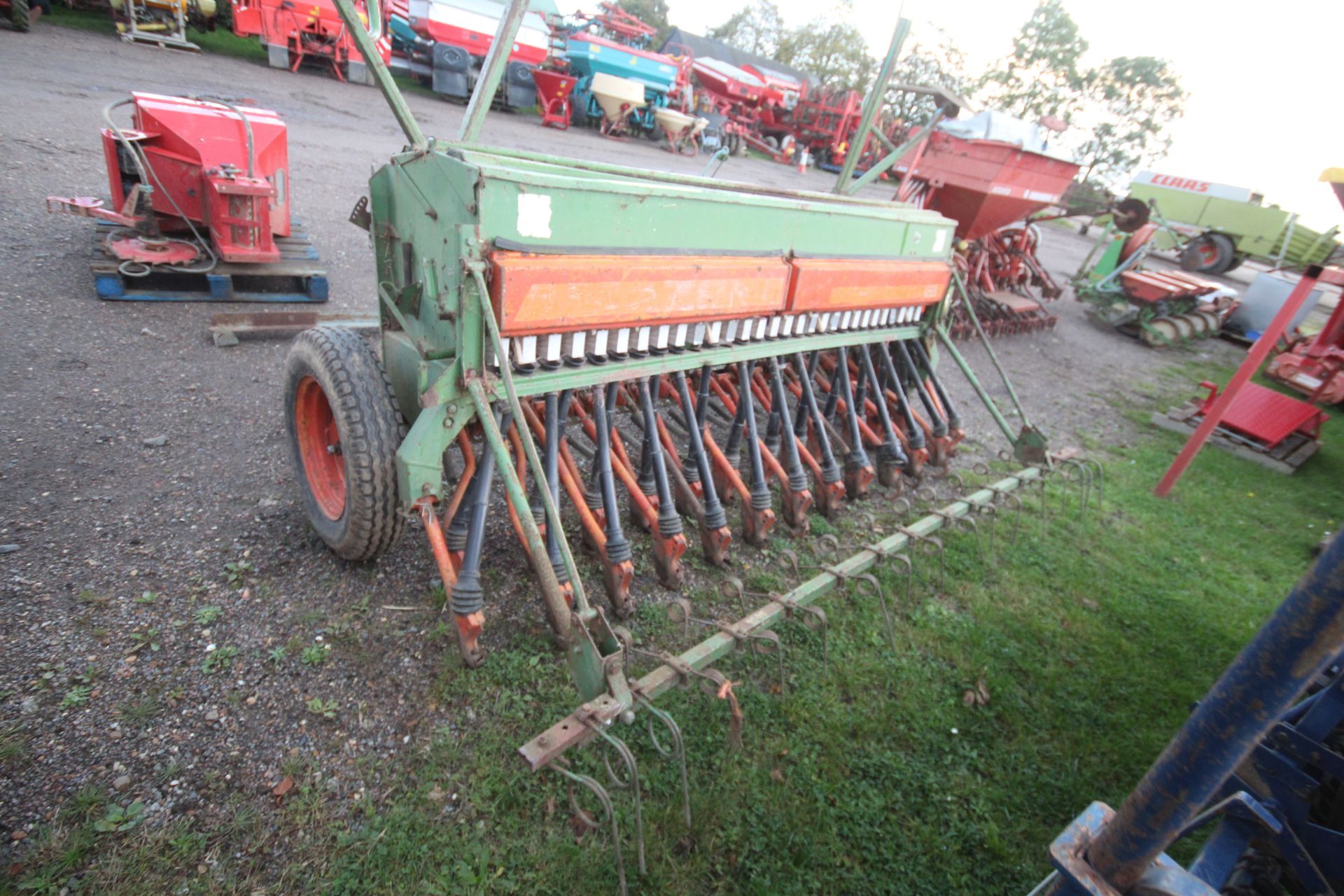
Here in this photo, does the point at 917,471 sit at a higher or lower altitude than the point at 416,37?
lower

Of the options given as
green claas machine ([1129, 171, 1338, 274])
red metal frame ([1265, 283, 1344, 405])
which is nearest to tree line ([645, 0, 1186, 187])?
green claas machine ([1129, 171, 1338, 274])

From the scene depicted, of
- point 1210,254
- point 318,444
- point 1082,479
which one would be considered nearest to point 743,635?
point 318,444

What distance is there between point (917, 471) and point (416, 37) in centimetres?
1487

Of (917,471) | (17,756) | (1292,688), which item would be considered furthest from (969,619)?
(17,756)

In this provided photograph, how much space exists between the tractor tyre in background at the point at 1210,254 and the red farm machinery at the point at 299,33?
17409mm

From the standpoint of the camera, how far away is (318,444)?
3.01 m

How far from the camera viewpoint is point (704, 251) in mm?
2904

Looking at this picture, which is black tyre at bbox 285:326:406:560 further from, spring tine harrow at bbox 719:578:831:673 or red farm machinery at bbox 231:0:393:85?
red farm machinery at bbox 231:0:393:85

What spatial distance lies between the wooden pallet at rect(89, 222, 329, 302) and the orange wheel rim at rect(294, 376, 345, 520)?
2.52 metres

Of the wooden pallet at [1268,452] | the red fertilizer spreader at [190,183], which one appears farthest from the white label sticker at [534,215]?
the wooden pallet at [1268,452]

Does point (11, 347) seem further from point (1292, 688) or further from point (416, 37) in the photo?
point (416, 37)

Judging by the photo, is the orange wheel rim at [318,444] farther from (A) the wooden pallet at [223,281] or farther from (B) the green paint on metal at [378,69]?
(A) the wooden pallet at [223,281]

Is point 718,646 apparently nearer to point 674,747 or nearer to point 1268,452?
point 674,747

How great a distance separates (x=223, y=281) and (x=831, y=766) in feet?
16.3
